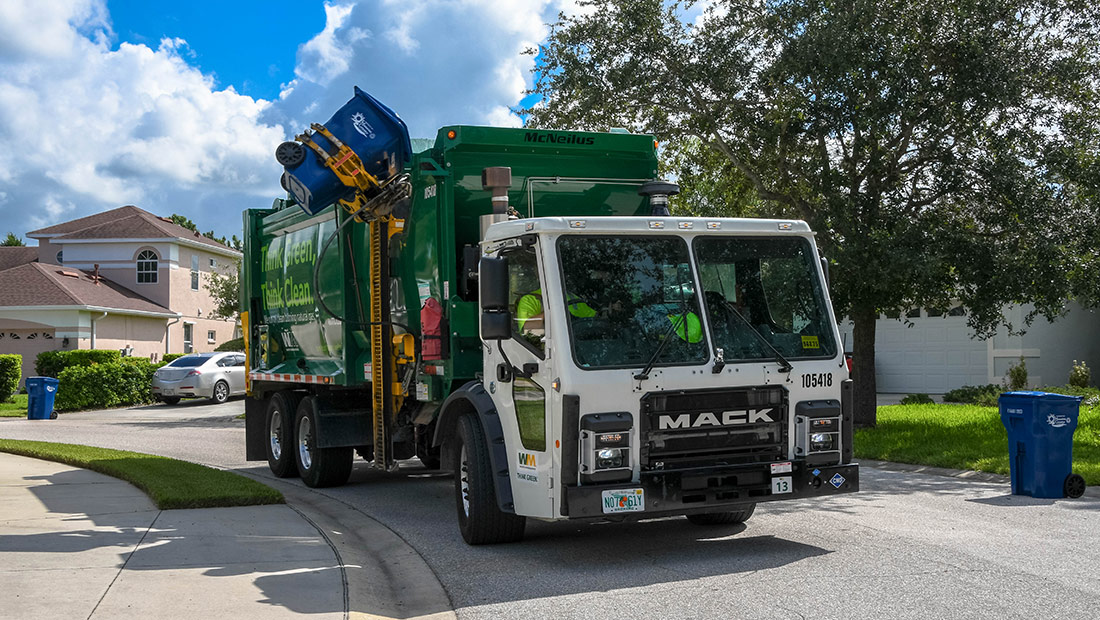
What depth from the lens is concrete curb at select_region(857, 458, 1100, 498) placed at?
1214 centimetres

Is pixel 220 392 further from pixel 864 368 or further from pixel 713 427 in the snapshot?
pixel 713 427

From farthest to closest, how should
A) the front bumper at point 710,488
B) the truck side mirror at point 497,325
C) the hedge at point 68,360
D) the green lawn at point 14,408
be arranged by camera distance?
the hedge at point 68,360
the green lawn at point 14,408
the truck side mirror at point 497,325
the front bumper at point 710,488

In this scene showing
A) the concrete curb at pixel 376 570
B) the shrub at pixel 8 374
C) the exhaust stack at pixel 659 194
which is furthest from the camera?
the shrub at pixel 8 374

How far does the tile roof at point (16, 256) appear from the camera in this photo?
4584cm

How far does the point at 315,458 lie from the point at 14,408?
1881 cm

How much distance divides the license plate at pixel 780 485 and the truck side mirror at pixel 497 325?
80.8 inches

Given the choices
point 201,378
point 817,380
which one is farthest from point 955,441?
point 201,378

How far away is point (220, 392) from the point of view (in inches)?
1176

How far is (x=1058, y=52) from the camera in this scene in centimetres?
1569

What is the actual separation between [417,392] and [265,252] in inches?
196

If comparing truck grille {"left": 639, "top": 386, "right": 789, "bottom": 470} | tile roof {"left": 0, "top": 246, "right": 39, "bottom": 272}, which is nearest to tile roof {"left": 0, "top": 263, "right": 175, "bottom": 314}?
tile roof {"left": 0, "top": 246, "right": 39, "bottom": 272}

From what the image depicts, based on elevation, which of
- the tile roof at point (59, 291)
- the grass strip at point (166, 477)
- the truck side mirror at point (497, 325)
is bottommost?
A: the grass strip at point (166, 477)

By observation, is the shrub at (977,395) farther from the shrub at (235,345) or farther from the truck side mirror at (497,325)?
the shrub at (235,345)

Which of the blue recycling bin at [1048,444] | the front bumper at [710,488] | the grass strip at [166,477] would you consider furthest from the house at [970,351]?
Result: the front bumper at [710,488]
